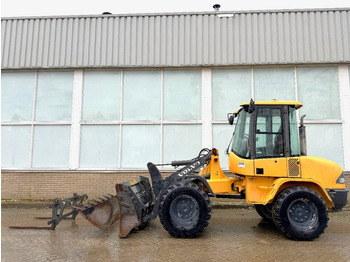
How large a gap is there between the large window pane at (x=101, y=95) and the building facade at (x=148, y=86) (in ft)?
0.13

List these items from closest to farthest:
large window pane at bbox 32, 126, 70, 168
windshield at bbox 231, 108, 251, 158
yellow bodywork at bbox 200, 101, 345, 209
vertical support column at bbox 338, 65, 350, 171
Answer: yellow bodywork at bbox 200, 101, 345, 209 → windshield at bbox 231, 108, 251, 158 → vertical support column at bbox 338, 65, 350, 171 → large window pane at bbox 32, 126, 70, 168

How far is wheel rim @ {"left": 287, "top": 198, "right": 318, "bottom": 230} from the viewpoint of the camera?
5254 mm

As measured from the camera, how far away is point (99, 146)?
9.99 metres

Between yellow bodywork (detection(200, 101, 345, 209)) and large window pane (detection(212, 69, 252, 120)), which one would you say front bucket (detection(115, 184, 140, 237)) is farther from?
large window pane (detection(212, 69, 252, 120))

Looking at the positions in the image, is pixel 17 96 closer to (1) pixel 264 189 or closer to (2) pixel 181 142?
(2) pixel 181 142

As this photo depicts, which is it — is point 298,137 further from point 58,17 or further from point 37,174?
point 58,17

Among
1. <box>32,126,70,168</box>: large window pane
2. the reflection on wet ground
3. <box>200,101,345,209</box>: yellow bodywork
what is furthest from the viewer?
<box>32,126,70,168</box>: large window pane

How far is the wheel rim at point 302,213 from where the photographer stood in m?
5.25

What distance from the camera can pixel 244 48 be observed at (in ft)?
32.0

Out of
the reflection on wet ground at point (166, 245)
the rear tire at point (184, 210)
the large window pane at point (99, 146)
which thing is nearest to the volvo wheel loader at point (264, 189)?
the rear tire at point (184, 210)

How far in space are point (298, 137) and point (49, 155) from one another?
854cm

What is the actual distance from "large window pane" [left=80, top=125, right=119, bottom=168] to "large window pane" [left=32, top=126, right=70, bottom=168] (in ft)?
2.13

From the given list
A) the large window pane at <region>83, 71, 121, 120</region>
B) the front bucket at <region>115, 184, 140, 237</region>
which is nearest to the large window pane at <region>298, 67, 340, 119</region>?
the large window pane at <region>83, 71, 121, 120</region>

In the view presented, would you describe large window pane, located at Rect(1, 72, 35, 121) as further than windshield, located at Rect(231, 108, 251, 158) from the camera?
Yes
